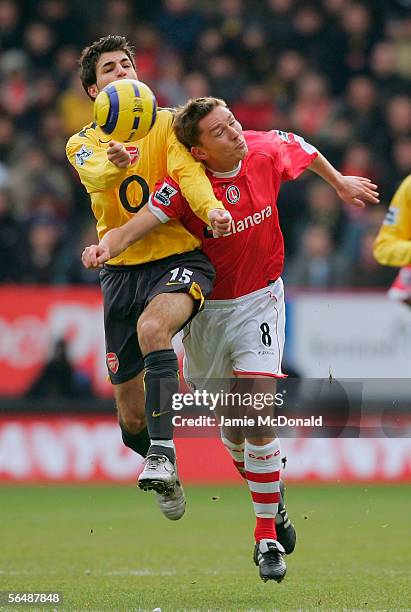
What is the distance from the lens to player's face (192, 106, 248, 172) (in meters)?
7.54

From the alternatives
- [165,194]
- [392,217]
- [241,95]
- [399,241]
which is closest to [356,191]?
[165,194]

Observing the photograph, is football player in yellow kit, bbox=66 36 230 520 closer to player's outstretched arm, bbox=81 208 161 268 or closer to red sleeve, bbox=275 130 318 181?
player's outstretched arm, bbox=81 208 161 268

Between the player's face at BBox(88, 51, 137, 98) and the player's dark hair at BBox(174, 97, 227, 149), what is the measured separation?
45cm

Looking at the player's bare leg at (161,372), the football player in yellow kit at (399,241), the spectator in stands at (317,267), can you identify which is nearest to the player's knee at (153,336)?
the player's bare leg at (161,372)

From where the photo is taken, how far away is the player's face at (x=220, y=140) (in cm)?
754

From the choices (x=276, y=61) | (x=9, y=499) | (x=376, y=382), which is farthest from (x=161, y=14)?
(x=9, y=499)

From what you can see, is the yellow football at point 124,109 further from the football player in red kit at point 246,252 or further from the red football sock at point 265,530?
the red football sock at point 265,530

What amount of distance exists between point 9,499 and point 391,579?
5639 mm

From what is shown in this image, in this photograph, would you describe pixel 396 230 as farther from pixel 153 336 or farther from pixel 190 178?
pixel 153 336

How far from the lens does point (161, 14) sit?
61.1 feet

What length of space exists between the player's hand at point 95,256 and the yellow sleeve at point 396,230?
3543 mm

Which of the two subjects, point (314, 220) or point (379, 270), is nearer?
point (379, 270)

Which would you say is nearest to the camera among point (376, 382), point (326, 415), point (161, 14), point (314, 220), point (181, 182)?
point (181, 182)

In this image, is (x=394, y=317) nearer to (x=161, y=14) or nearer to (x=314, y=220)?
(x=314, y=220)
